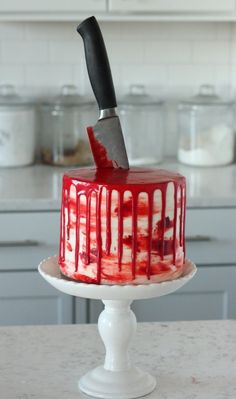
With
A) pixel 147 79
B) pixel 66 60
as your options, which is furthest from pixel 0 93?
pixel 147 79

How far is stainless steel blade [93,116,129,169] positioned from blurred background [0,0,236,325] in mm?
1475

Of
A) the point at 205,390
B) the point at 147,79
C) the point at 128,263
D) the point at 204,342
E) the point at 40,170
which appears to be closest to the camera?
the point at 128,263

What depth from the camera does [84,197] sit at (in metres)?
1.19

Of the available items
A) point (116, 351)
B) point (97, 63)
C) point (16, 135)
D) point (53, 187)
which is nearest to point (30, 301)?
point (53, 187)

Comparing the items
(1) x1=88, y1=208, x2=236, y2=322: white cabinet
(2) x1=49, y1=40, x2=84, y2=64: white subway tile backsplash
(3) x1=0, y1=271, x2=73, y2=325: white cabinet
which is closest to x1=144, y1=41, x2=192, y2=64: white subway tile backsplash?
A: (2) x1=49, y1=40, x2=84, y2=64: white subway tile backsplash

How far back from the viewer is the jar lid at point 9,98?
3.14 meters

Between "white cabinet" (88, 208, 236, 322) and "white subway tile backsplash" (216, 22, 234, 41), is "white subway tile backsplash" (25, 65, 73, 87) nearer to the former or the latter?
"white subway tile backsplash" (216, 22, 234, 41)

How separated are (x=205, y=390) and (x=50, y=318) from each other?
4.87ft

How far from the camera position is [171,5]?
2965 mm

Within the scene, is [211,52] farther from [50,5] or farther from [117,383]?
[117,383]

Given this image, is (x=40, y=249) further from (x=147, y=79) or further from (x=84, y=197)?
(x=84, y=197)

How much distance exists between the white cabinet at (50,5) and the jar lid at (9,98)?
0.37m

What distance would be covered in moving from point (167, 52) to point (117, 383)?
226cm

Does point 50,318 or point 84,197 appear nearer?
point 84,197
